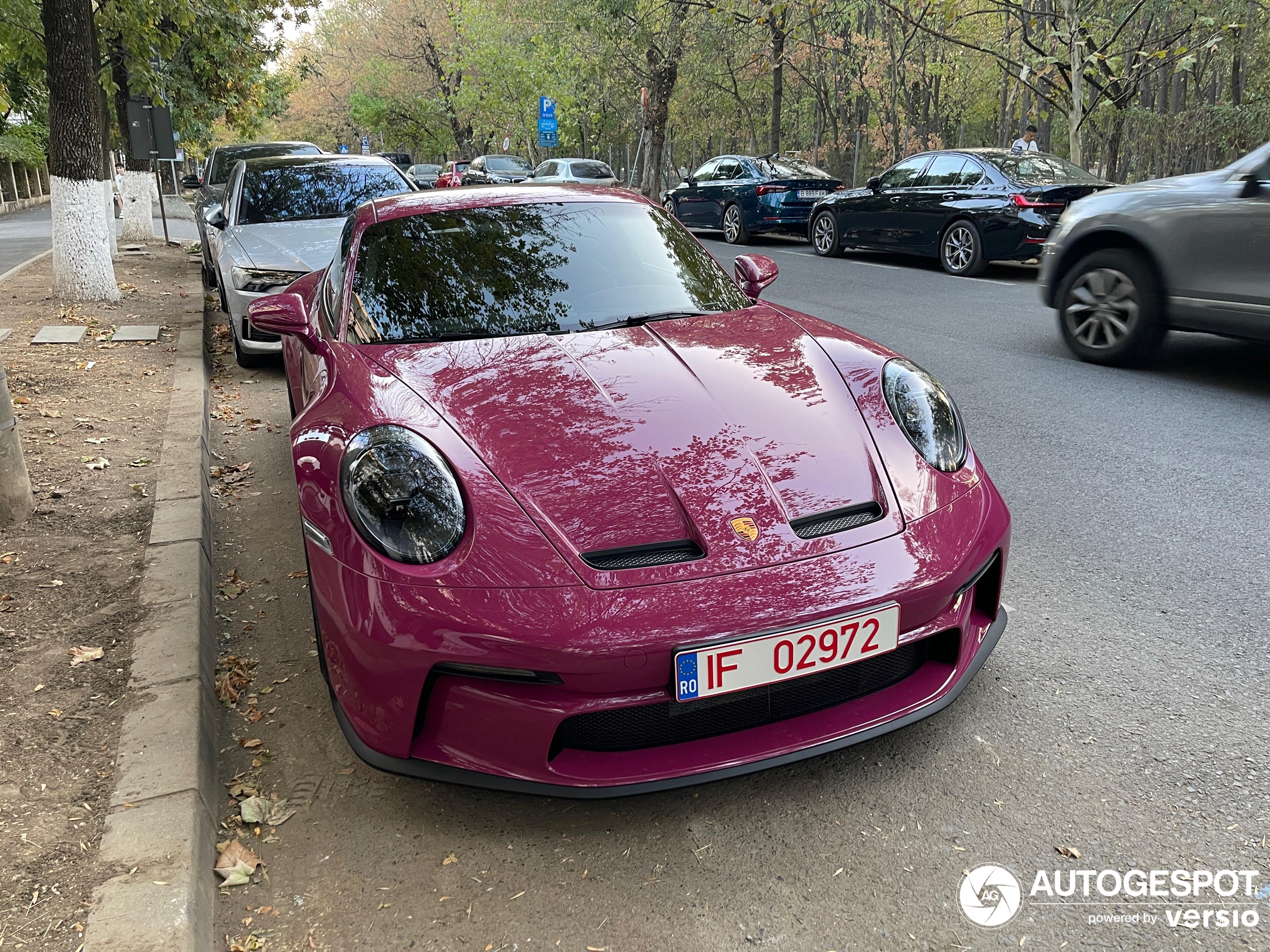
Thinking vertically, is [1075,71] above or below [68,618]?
above

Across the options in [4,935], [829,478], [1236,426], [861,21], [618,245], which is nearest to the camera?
[4,935]

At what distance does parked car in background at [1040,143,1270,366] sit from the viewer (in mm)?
5395

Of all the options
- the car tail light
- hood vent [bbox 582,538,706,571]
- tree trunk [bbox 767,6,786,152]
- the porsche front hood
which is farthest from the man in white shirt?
hood vent [bbox 582,538,706,571]

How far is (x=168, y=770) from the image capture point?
2.38 metres

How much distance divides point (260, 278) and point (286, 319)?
11.7 ft

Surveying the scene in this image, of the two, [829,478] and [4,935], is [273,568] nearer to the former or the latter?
[4,935]

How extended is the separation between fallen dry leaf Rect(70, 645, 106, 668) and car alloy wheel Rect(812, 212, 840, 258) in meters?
12.2

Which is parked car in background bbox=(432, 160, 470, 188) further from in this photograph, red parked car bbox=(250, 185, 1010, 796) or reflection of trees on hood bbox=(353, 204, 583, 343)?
red parked car bbox=(250, 185, 1010, 796)

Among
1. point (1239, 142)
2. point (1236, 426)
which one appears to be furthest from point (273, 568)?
point (1239, 142)

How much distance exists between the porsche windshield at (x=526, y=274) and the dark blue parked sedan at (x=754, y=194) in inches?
488

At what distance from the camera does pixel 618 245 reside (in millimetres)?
3680

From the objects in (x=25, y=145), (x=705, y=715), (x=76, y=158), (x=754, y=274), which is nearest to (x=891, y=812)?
(x=705, y=715)

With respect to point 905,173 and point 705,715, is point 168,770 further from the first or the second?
point 905,173

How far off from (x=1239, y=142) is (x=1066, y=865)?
852 inches
